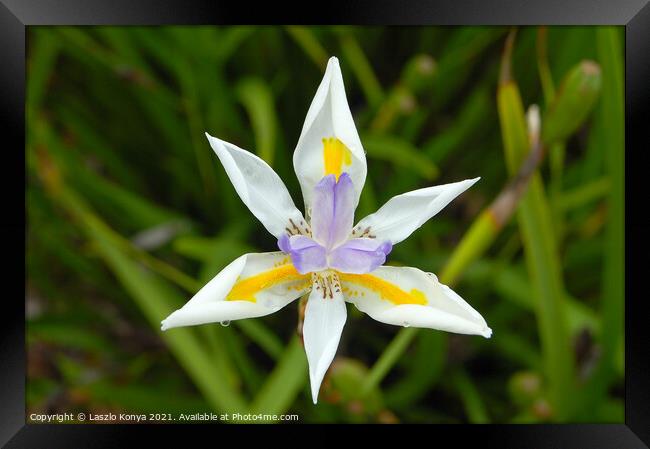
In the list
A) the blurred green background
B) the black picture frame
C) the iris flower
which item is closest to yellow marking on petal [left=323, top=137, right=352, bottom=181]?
the iris flower

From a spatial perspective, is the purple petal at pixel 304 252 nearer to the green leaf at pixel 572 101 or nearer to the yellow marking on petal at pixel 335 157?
the yellow marking on petal at pixel 335 157

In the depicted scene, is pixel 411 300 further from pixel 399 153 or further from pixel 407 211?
pixel 399 153

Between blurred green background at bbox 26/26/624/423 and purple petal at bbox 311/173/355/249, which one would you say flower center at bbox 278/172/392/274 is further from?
blurred green background at bbox 26/26/624/423

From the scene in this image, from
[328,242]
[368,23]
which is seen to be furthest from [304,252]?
[368,23]

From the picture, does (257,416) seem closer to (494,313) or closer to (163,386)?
(163,386)

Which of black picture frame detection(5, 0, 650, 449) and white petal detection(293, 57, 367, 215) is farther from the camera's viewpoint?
black picture frame detection(5, 0, 650, 449)

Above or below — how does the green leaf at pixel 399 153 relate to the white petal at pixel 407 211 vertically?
above

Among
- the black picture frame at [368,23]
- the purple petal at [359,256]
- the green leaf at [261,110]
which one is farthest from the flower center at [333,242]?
the green leaf at [261,110]
